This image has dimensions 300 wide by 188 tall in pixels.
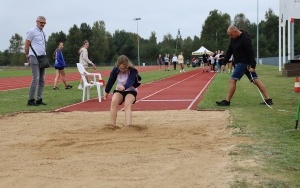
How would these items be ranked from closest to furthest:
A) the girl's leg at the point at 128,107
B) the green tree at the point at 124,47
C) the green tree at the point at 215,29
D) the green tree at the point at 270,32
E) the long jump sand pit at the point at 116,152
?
the long jump sand pit at the point at 116,152, the girl's leg at the point at 128,107, the green tree at the point at 270,32, the green tree at the point at 215,29, the green tree at the point at 124,47

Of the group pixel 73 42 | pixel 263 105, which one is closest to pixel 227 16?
pixel 73 42

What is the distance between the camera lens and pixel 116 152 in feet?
20.0

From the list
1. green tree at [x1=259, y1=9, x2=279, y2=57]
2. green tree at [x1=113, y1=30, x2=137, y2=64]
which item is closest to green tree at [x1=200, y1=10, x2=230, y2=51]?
green tree at [x1=259, y1=9, x2=279, y2=57]

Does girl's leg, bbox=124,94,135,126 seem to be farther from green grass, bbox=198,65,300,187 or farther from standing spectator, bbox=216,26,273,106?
standing spectator, bbox=216,26,273,106

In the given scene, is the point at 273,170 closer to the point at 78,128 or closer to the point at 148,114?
the point at 78,128

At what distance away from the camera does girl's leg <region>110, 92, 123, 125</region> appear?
8289 mm

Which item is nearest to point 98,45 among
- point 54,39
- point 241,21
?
point 54,39

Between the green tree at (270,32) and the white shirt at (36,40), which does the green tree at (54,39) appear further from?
the white shirt at (36,40)

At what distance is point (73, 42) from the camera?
105000 mm

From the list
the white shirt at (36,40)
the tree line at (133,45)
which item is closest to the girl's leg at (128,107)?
the white shirt at (36,40)

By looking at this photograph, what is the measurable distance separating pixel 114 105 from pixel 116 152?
2.33m

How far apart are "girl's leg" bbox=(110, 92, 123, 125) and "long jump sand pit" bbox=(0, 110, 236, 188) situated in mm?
224

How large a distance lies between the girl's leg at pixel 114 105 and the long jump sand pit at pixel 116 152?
0.22 meters

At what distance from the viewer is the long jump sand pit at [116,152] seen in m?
4.74
